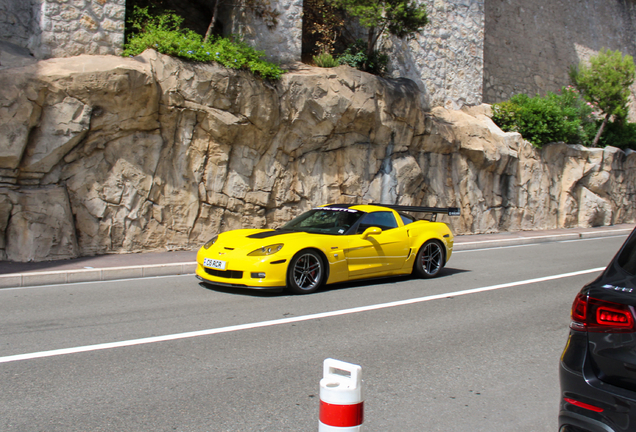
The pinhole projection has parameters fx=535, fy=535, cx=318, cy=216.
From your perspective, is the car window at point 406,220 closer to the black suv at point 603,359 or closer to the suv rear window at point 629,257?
the suv rear window at point 629,257

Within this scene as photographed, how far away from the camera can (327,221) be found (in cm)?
897

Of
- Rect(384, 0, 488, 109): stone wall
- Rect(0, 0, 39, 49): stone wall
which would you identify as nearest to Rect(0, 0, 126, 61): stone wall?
Rect(0, 0, 39, 49): stone wall

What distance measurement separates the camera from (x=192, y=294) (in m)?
7.85

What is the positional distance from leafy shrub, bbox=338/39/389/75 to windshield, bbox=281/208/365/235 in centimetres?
915

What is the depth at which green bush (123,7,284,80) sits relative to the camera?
41.9 ft

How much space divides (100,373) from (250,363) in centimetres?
124

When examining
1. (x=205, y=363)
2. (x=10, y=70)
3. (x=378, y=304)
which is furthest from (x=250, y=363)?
(x=10, y=70)

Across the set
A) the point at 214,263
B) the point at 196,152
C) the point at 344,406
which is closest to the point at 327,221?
the point at 214,263

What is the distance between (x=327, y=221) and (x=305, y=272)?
1.37 meters

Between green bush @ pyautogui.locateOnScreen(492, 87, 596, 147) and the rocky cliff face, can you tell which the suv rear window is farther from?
green bush @ pyautogui.locateOnScreen(492, 87, 596, 147)

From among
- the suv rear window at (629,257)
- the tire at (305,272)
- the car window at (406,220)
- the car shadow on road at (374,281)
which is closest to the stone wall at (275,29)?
the car window at (406,220)

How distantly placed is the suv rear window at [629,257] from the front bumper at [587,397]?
0.45 metres

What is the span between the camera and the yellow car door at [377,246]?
27.7 feet

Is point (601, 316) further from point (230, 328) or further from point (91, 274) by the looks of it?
point (91, 274)
